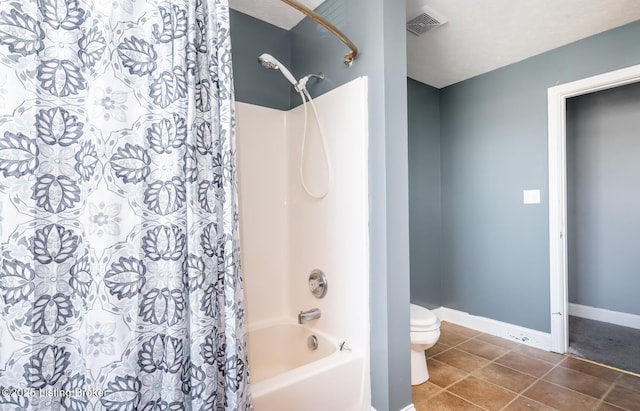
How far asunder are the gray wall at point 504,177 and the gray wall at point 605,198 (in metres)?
1.17

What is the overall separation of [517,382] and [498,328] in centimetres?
80

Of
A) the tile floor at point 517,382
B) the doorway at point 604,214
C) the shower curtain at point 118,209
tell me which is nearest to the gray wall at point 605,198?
the doorway at point 604,214

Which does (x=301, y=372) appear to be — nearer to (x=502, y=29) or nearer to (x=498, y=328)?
(x=498, y=328)

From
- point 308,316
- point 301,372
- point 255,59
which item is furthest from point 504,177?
point 301,372

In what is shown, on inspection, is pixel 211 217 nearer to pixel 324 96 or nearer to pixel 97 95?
pixel 97 95

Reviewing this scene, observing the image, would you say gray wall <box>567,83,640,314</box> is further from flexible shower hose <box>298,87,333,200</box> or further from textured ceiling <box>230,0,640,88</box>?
flexible shower hose <box>298,87,333,200</box>

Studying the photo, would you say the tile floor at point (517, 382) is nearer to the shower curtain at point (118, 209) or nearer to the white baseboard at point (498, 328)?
the white baseboard at point (498, 328)

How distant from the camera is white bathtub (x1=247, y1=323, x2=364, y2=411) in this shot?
4.21 feet

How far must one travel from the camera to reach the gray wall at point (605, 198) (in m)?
2.95

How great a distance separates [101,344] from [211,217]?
0.49 meters

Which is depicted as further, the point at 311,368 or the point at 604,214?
the point at 604,214

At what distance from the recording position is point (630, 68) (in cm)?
212

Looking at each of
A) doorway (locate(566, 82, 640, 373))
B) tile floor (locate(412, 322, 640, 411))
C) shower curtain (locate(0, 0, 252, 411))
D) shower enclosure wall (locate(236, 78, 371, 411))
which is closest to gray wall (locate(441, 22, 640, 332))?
tile floor (locate(412, 322, 640, 411))

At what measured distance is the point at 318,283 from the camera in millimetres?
1855
